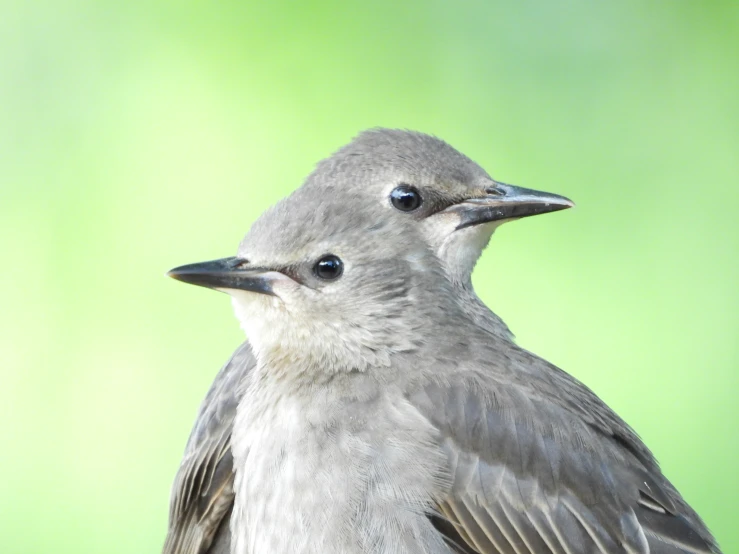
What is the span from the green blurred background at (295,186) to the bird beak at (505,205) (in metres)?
0.93

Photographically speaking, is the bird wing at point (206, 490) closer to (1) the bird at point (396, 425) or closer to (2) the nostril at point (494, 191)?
(1) the bird at point (396, 425)

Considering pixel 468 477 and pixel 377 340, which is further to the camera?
pixel 377 340

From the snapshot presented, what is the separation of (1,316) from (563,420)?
2.21 meters

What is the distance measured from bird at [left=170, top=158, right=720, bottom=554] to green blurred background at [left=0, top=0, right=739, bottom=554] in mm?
Result: 1312

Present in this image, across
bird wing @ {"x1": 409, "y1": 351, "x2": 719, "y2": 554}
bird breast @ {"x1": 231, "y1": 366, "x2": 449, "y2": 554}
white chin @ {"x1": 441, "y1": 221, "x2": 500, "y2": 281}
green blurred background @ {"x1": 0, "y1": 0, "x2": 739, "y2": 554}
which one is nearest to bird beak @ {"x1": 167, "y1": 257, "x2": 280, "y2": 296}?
bird breast @ {"x1": 231, "y1": 366, "x2": 449, "y2": 554}

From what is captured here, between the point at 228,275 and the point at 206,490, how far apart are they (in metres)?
0.56

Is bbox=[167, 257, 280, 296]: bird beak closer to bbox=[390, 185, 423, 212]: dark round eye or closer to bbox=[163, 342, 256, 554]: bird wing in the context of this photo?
bbox=[163, 342, 256, 554]: bird wing

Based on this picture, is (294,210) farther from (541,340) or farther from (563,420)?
(541,340)

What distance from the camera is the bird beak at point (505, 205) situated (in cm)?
297

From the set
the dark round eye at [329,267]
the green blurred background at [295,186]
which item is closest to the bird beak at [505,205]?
the dark round eye at [329,267]

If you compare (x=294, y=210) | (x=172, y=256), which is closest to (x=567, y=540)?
(x=294, y=210)

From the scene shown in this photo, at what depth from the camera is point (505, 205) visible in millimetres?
3010

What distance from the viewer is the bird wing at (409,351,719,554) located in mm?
2365

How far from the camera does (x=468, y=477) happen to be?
7.81ft
